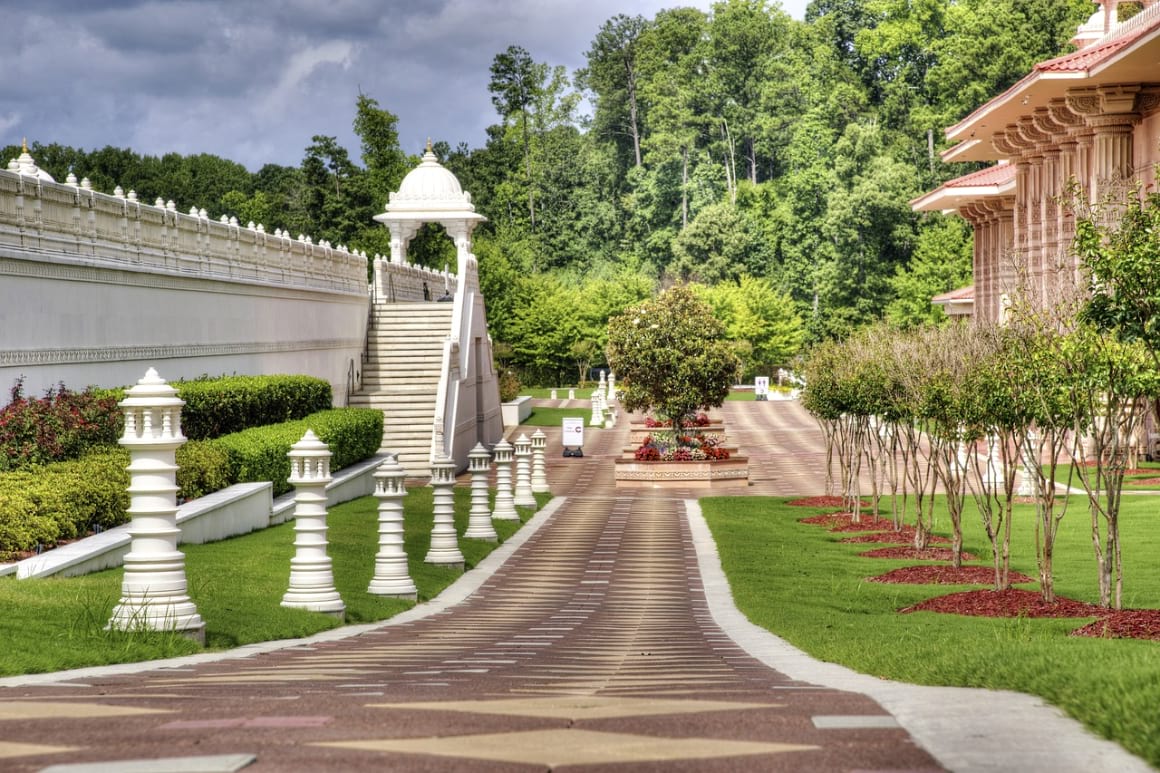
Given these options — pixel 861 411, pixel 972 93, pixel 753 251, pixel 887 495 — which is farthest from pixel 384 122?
pixel 861 411

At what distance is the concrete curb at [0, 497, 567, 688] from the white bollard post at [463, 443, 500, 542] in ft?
1.20

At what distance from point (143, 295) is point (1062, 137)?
24.0m

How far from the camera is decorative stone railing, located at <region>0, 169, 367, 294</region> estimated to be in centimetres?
2025

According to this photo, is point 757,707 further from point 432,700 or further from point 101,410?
point 101,410

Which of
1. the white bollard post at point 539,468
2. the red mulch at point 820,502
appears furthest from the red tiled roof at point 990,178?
the white bollard post at point 539,468

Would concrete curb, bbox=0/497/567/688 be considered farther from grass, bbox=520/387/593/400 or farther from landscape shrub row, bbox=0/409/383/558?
grass, bbox=520/387/593/400

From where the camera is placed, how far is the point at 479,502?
25.6 m

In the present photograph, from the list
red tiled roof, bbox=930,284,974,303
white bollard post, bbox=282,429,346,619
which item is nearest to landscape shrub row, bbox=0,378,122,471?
white bollard post, bbox=282,429,346,619

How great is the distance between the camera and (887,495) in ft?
116

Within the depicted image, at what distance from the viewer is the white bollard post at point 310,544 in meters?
15.3

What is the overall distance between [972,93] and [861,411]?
2142 inches

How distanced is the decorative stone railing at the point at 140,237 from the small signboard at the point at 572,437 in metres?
9.73

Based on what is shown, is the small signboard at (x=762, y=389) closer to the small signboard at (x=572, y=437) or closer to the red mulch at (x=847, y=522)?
the small signboard at (x=572, y=437)

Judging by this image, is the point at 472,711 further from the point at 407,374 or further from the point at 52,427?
the point at 407,374
